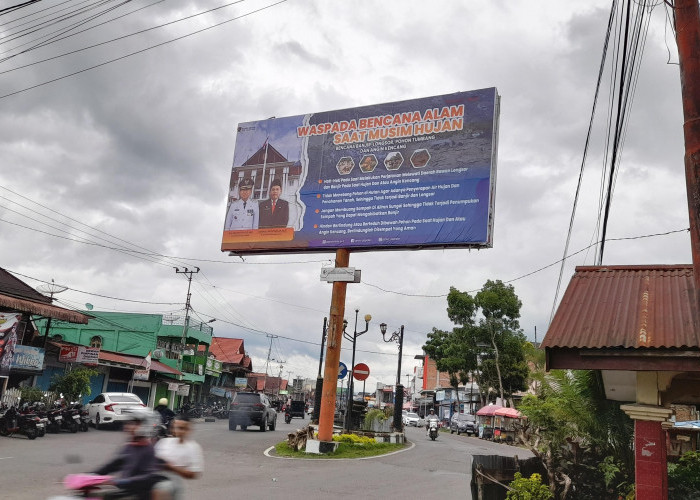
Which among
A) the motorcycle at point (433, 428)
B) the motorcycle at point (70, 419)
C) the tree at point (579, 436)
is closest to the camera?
the tree at point (579, 436)

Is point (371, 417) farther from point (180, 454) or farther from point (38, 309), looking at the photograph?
point (180, 454)

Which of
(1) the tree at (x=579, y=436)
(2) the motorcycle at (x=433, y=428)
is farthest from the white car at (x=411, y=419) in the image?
(1) the tree at (x=579, y=436)

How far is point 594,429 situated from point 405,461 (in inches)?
354

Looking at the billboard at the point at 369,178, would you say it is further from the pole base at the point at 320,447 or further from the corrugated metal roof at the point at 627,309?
the corrugated metal roof at the point at 627,309

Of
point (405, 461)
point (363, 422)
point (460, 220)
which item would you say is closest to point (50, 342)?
point (363, 422)

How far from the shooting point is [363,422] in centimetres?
2875

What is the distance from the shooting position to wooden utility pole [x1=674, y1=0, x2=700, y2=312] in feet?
16.1

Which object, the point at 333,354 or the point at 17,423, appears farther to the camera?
the point at 17,423

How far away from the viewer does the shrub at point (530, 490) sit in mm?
8344

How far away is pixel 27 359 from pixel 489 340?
32.2m

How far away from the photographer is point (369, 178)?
774 inches

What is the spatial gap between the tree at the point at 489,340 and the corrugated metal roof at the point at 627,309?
3650cm

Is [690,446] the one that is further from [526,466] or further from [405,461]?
[526,466]

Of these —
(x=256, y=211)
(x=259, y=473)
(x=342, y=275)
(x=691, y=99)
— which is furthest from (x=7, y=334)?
(x=691, y=99)
